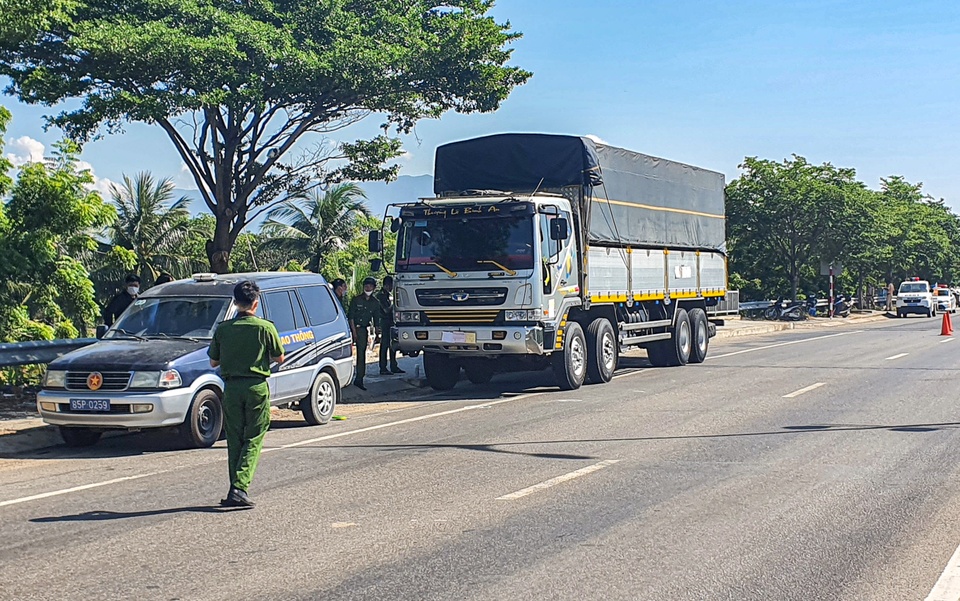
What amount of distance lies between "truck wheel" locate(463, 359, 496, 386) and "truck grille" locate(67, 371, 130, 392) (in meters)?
7.57

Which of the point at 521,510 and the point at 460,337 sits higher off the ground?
the point at 460,337

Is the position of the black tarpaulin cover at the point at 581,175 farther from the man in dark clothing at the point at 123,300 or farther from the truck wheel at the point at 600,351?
the man in dark clothing at the point at 123,300

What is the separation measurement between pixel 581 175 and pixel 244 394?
10320 millimetres

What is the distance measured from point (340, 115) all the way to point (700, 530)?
1709 centimetres

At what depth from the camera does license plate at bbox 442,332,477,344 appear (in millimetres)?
15945

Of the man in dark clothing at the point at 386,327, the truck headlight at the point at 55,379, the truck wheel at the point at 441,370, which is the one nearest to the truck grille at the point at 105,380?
the truck headlight at the point at 55,379

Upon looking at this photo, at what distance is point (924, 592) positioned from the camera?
5727 mm

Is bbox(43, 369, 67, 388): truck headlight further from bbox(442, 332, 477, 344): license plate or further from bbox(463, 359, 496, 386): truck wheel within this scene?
bbox(463, 359, 496, 386): truck wheel

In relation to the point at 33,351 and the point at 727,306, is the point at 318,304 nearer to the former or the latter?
the point at 33,351

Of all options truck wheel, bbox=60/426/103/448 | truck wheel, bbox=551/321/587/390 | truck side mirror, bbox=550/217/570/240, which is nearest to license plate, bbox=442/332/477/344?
truck wheel, bbox=551/321/587/390

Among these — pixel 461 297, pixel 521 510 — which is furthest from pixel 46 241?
pixel 521 510

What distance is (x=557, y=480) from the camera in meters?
9.02

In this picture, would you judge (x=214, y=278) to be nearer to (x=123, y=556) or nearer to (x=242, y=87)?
(x=123, y=556)

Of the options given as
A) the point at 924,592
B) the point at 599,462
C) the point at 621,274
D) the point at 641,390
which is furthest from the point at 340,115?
the point at 924,592
